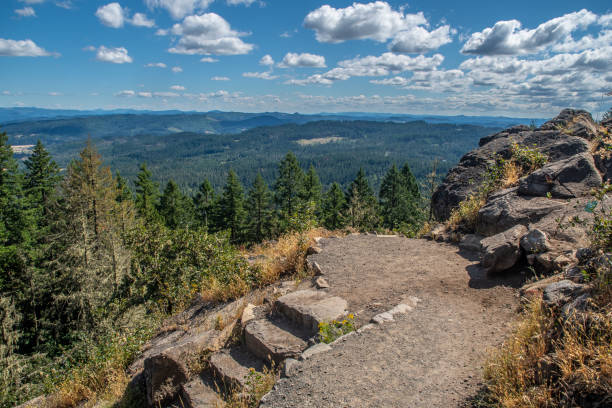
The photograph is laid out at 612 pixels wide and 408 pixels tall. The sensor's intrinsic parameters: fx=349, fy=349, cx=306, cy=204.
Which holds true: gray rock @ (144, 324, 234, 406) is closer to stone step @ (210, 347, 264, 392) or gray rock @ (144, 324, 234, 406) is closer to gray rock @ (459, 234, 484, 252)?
stone step @ (210, 347, 264, 392)

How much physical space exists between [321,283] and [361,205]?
29.6 m

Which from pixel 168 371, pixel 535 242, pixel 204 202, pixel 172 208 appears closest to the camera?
pixel 168 371

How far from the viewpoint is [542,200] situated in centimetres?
829

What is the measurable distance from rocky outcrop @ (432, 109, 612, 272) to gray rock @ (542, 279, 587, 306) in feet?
4.73

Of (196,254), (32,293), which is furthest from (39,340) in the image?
(196,254)

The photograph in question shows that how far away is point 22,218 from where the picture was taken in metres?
24.5

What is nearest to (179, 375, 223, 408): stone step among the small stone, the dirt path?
the dirt path

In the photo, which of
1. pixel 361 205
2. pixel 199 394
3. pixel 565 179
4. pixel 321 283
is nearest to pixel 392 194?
pixel 361 205

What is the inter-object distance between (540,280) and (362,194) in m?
43.0

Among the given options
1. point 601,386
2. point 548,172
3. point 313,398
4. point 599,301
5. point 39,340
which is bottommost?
point 39,340

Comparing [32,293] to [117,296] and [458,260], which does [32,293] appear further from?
[458,260]

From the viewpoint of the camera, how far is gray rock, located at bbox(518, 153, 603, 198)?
8234 mm

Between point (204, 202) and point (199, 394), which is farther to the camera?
point (204, 202)

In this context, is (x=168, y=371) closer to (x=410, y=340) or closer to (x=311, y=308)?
(x=311, y=308)
